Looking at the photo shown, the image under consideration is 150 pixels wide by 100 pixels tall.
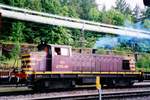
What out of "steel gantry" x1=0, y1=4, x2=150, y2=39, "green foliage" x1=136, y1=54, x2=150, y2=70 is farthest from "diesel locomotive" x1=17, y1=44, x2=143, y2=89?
"green foliage" x1=136, y1=54, x2=150, y2=70

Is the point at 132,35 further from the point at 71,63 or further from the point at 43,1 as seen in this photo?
the point at 43,1

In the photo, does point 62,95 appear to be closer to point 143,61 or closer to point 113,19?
point 143,61

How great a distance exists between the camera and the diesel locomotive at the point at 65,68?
18.8 m

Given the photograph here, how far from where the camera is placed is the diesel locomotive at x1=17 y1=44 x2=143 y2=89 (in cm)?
1880

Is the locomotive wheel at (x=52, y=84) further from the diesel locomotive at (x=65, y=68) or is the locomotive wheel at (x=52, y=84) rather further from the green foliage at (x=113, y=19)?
the green foliage at (x=113, y=19)

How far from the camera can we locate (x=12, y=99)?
1508 cm

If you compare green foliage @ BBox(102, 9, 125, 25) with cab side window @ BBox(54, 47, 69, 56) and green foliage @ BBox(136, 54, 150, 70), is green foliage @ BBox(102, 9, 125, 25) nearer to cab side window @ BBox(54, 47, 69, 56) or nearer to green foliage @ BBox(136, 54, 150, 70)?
green foliage @ BBox(136, 54, 150, 70)

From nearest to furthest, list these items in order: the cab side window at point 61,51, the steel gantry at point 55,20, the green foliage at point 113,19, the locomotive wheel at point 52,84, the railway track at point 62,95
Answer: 1. the railway track at point 62,95
2. the locomotive wheel at point 52,84
3. the cab side window at point 61,51
4. the steel gantry at point 55,20
5. the green foliage at point 113,19

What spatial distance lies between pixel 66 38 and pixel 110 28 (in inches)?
463

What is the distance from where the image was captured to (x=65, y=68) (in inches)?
786

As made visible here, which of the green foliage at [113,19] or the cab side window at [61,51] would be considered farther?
the green foliage at [113,19]

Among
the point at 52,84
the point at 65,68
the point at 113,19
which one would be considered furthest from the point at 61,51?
the point at 113,19

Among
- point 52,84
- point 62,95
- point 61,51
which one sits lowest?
point 62,95

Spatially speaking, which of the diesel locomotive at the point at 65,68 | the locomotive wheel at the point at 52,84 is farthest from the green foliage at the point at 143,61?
the locomotive wheel at the point at 52,84
